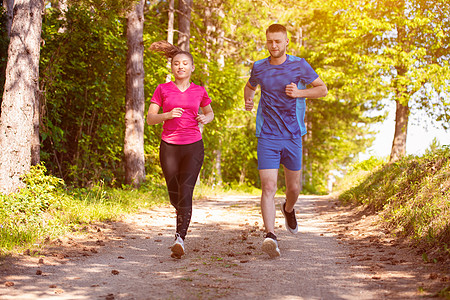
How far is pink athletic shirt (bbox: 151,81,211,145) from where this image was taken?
514 centimetres

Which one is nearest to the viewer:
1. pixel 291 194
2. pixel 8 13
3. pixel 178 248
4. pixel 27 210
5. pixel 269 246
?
pixel 269 246

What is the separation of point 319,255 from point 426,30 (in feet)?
46.1

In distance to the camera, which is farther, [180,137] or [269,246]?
[180,137]

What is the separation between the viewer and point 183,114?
16.9 feet

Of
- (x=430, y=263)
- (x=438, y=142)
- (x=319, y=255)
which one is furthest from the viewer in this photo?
(x=438, y=142)

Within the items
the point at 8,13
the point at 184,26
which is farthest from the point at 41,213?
the point at 184,26

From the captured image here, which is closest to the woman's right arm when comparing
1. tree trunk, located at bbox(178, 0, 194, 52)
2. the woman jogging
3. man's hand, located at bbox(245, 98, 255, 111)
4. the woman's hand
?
the woman jogging

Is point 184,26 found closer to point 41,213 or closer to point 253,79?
point 41,213

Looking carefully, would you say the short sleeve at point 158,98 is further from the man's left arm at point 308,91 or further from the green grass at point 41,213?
the green grass at point 41,213

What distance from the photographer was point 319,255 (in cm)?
538

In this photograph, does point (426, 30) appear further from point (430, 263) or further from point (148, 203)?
point (430, 263)

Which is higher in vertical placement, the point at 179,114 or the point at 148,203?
the point at 179,114

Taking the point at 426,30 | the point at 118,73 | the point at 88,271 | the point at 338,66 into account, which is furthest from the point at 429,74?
the point at 88,271

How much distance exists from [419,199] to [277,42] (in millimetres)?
3034
